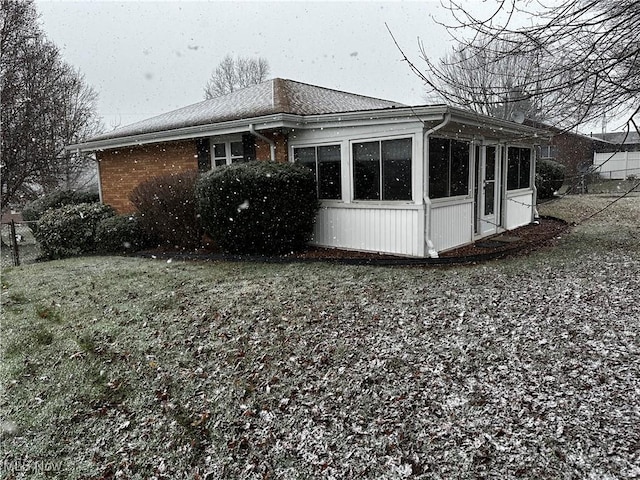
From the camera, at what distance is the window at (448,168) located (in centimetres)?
766

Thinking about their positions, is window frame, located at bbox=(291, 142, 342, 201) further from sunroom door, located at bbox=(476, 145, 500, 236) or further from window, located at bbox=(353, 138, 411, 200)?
sunroom door, located at bbox=(476, 145, 500, 236)

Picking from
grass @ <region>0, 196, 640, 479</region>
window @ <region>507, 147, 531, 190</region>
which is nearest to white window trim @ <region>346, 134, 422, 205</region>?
grass @ <region>0, 196, 640, 479</region>

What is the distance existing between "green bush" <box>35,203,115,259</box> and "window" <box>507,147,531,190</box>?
33.5 ft

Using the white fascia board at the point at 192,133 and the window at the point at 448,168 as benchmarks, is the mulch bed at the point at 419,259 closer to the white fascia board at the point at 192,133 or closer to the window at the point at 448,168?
the window at the point at 448,168

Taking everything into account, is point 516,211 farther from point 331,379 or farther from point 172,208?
point 331,379

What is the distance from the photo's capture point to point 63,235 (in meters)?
10.5

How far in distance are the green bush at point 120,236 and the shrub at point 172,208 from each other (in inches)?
17.9

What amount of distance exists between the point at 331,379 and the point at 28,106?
1747 centimetres

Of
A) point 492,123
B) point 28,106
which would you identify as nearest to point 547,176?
point 492,123

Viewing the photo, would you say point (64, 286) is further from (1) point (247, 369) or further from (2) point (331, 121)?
(2) point (331, 121)

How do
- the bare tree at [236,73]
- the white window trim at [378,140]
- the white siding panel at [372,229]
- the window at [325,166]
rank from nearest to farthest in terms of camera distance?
the white window trim at [378,140] < the white siding panel at [372,229] < the window at [325,166] < the bare tree at [236,73]

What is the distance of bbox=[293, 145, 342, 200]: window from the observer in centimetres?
850

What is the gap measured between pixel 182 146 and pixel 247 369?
8167 mm

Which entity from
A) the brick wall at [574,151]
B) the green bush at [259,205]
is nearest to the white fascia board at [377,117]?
the green bush at [259,205]
